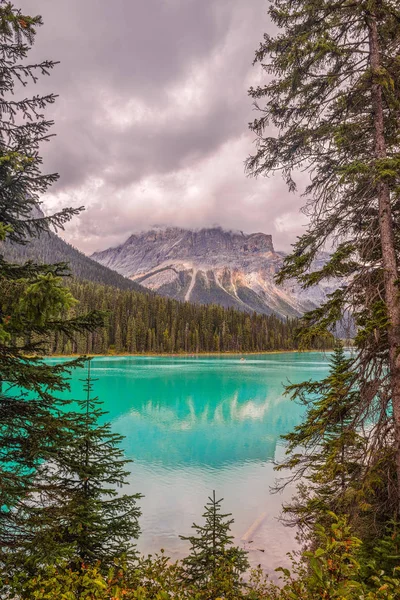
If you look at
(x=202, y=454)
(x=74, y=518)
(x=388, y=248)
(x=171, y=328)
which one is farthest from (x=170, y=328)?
(x=388, y=248)

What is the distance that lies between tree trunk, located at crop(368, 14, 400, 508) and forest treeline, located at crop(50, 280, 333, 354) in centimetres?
11742

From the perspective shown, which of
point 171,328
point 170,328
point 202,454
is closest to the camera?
point 202,454

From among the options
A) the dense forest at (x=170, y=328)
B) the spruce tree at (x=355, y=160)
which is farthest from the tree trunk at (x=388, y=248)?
the dense forest at (x=170, y=328)

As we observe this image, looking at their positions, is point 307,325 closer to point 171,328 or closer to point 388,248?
point 388,248

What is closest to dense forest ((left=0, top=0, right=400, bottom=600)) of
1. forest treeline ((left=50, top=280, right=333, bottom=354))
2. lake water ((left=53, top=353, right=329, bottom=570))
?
lake water ((left=53, top=353, right=329, bottom=570))

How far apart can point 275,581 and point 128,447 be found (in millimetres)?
17132

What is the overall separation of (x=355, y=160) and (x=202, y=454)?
22.5m

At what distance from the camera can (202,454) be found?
23.9 metres

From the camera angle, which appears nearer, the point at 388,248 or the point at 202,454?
the point at 388,248

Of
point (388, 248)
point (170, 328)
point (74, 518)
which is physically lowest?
point (74, 518)

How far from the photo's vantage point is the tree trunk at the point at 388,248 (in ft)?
20.3

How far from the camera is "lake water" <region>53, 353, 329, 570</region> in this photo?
43.1 feet

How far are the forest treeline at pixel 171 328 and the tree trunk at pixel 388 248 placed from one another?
385ft

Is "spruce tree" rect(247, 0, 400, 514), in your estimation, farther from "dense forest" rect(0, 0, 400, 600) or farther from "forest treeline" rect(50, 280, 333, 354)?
"forest treeline" rect(50, 280, 333, 354)
